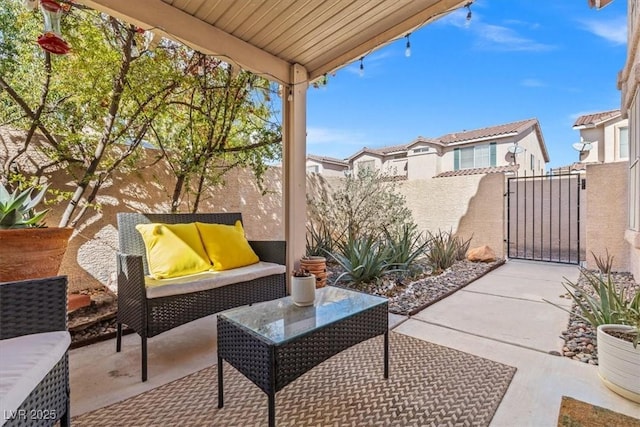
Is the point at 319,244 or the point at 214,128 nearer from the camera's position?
the point at 214,128

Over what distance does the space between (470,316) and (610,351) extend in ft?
4.15

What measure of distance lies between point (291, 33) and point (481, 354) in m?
3.17

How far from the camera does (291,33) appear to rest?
3.03 m

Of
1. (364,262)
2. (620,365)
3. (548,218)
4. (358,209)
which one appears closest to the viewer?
(620,365)

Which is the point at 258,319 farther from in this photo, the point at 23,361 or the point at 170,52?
the point at 170,52

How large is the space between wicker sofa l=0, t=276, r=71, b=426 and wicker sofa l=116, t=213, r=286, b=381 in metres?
0.64

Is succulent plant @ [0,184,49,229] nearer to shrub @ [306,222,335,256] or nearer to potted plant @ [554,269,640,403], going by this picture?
shrub @ [306,222,335,256]

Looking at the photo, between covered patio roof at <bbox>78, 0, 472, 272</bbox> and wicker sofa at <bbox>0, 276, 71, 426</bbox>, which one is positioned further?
covered patio roof at <bbox>78, 0, 472, 272</bbox>

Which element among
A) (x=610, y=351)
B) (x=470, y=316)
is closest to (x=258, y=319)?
(x=610, y=351)

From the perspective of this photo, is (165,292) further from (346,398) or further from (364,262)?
(364,262)

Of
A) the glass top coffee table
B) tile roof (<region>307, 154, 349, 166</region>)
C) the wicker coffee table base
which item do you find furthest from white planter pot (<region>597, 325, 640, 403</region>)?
tile roof (<region>307, 154, 349, 166</region>)

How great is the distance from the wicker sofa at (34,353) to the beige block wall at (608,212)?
6285 mm

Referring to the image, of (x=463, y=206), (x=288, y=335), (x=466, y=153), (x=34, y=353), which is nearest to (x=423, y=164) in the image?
(x=466, y=153)

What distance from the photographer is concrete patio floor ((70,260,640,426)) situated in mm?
1715
